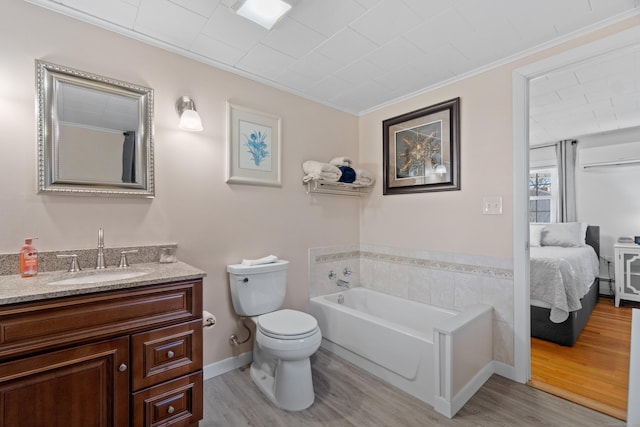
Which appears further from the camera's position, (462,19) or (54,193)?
(462,19)

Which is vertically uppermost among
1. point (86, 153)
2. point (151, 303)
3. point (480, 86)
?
point (480, 86)

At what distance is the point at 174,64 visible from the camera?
1.95 metres

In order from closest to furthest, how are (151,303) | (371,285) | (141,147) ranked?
1. (151,303)
2. (141,147)
3. (371,285)

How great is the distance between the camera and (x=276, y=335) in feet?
5.77

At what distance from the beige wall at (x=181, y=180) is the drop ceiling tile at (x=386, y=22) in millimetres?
988

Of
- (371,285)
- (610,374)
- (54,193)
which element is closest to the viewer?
(54,193)

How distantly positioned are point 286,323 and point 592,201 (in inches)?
190

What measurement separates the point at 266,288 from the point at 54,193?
136 centimetres

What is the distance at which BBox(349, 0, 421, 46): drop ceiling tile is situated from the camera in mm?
1564

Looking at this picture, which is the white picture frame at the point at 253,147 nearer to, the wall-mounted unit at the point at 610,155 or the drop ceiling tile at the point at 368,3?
the drop ceiling tile at the point at 368,3

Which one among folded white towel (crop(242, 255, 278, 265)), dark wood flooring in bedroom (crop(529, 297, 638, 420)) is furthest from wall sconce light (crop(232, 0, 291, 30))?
dark wood flooring in bedroom (crop(529, 297, 638, 420))

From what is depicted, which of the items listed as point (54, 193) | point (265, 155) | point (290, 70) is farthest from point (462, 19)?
point (54, 193)

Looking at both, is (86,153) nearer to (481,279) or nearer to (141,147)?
(141,147)

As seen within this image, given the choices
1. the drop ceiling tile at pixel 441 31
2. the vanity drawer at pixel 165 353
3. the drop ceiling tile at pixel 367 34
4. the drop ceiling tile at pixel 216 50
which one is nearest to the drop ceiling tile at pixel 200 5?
the drop ceiling tile at pixel 367 34
